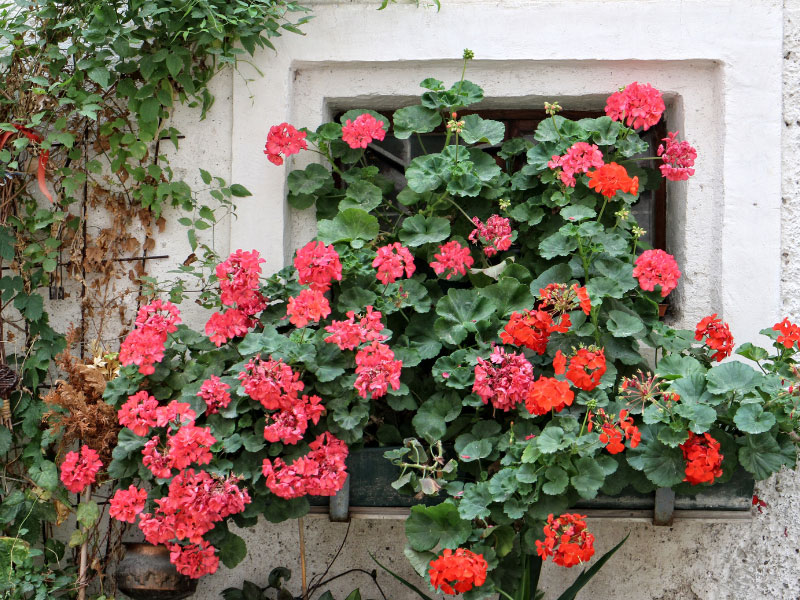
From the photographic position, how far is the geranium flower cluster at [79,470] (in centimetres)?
236

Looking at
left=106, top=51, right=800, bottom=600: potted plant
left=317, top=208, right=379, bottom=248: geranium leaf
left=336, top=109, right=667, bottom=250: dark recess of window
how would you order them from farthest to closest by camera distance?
left=336, top=109, right=667, bottom=250: dark recess of window, left=317, top=208, right=379, bottom=248: geranium leaf, left=106, top=51, right=800, bottom=600: potted plant

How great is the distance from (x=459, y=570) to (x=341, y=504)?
0.45 metres

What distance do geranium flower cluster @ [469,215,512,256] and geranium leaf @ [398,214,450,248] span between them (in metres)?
0.09

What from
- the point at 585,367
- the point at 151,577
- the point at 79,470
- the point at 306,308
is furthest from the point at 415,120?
the point at 151,577

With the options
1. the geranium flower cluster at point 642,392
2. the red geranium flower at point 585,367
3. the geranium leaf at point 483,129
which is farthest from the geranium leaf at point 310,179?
the geranium flower cluster at point 642,392

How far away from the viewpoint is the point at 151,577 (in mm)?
2367

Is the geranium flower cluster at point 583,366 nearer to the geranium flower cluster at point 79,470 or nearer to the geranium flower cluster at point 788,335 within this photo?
the geranium flower cluster at point 788,335

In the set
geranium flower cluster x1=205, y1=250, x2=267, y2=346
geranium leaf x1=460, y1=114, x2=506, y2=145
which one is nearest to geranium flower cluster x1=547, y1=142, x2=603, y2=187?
geranium leaf x1=460, y1=114, x2=506, y2=145

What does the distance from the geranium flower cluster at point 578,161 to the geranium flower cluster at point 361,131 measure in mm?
570

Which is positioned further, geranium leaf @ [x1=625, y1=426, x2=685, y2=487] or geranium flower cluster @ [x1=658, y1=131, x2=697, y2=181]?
geranium flower cluster @ [x1=658, y1=131, x2=697, y2=181]

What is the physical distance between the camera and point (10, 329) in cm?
284

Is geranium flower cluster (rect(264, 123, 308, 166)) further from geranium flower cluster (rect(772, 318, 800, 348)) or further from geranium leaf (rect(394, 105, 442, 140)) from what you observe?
geranium flower cluster (rect(772, 318, 800, 348))

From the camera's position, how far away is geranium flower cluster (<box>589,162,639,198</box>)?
7.75 feet

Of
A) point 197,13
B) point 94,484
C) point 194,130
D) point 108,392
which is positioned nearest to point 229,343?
point 108,392
